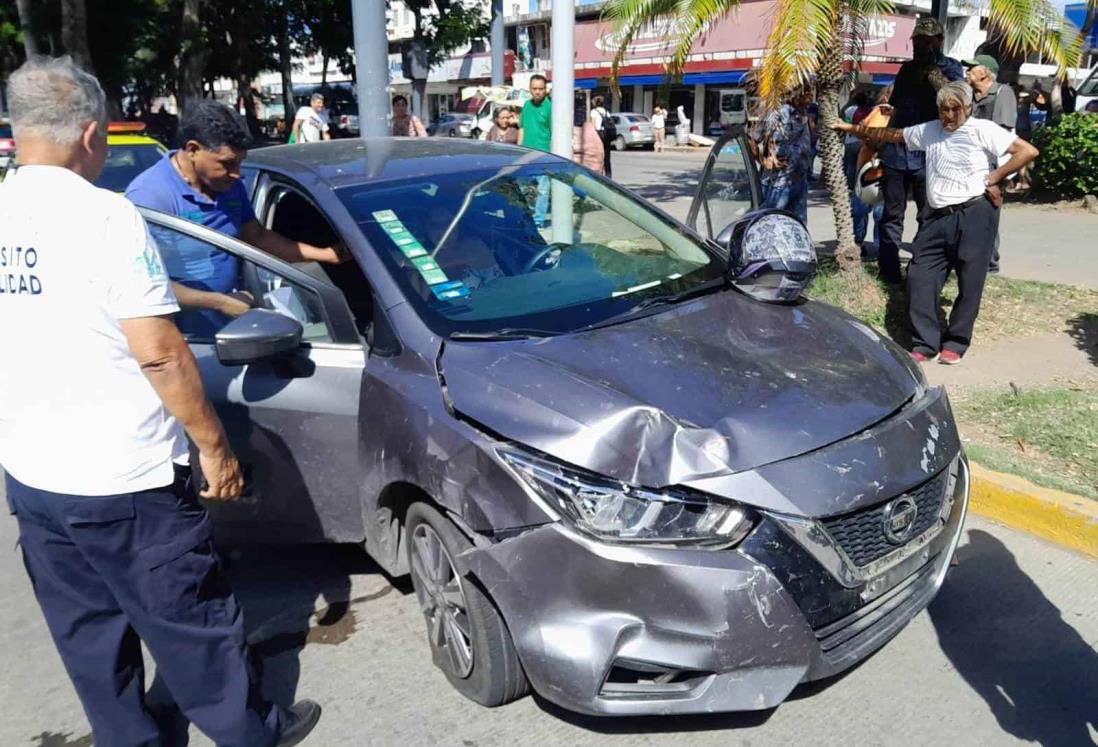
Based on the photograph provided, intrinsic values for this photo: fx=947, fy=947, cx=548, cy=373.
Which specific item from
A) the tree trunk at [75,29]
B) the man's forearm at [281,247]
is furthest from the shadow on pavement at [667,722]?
the tree trunk at [75,29]

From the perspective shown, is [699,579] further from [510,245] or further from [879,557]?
[510,245]

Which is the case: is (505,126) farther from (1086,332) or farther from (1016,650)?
(1016,650)

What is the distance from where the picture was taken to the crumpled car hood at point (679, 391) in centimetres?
254

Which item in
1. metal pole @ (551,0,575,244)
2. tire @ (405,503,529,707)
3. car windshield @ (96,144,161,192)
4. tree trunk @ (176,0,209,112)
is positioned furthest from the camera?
tree trunk @ (176,0,209,112)

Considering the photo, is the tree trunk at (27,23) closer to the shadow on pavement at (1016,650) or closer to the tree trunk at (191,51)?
the tree trunk at (191,51)

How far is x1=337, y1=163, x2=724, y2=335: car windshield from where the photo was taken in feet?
10.7

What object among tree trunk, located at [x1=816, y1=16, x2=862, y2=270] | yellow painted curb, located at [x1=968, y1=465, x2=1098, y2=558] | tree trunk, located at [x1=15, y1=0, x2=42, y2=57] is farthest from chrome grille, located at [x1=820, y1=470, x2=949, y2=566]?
tree trunk, located at [x1=15, y1=0, x2=42, y2=57]

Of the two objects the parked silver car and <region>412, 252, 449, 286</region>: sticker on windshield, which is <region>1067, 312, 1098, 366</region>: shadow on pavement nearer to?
<region>412, 252, 449, 286</region>: sticker on windshield

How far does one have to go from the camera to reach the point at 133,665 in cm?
262

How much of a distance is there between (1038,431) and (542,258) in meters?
2.71

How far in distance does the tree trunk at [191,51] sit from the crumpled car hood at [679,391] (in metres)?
23.8

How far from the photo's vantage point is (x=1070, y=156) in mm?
11992

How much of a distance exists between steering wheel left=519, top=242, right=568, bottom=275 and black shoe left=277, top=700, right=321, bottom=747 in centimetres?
169

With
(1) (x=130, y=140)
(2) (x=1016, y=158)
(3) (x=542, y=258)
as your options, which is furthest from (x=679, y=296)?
(1) (x=130, y=140)
